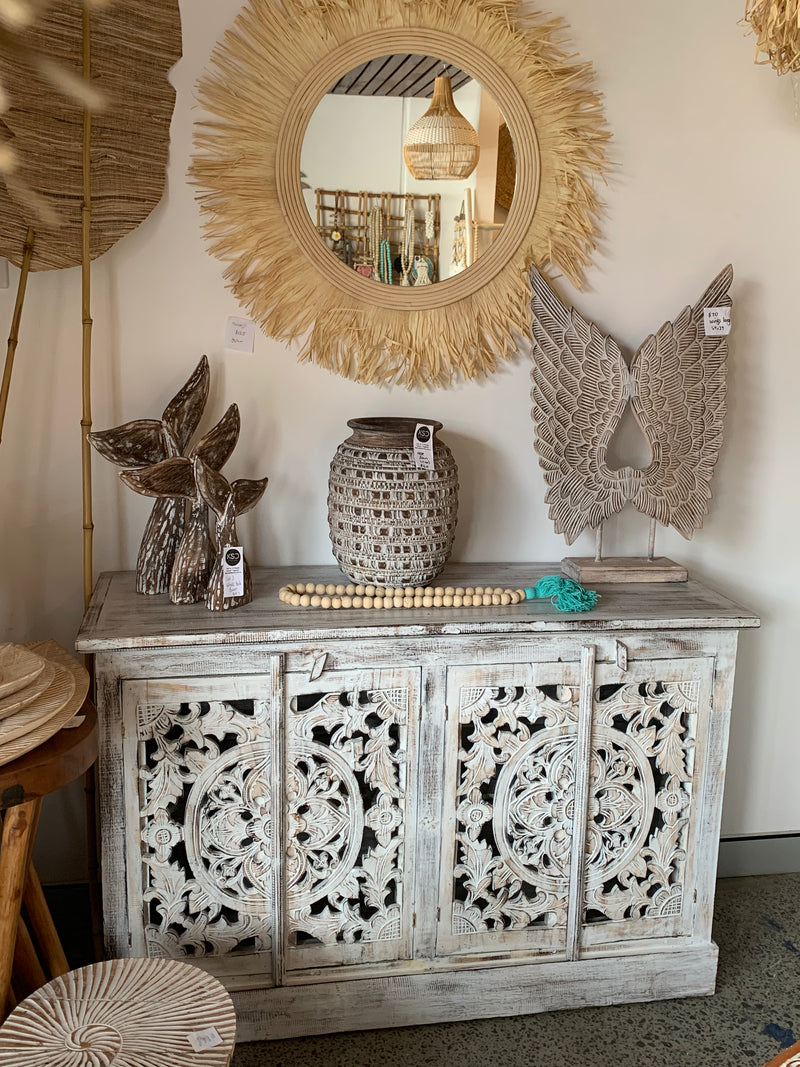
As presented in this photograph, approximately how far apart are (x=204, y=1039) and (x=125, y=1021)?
146 mm

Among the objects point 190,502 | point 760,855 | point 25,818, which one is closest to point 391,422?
point 190,502

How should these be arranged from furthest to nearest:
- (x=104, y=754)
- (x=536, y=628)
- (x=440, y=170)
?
(x=440, y=170), (x=536, y=628), (x=104, y=754)

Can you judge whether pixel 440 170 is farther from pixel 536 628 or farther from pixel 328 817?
pixel 328 817

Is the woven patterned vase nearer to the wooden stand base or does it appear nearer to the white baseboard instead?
the wooden stand base

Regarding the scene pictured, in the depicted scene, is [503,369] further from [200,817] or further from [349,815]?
[200,817]

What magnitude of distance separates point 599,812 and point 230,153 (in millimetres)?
1678

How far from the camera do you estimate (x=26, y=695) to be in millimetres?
1703

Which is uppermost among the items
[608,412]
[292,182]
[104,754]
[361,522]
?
[292,182]

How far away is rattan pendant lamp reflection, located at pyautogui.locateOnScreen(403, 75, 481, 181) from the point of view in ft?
7.40

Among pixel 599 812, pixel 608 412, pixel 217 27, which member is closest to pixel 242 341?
pixel 217 27

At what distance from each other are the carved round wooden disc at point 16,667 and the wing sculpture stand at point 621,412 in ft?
3.98

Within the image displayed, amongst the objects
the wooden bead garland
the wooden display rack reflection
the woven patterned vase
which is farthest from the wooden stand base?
the wooden display rack reflection

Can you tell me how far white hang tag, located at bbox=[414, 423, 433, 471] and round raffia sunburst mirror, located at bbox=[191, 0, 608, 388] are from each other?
281 millimetres

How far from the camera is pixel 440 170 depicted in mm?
2285
